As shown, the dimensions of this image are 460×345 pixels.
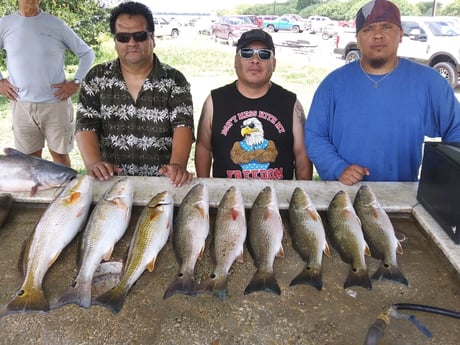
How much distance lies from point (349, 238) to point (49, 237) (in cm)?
145

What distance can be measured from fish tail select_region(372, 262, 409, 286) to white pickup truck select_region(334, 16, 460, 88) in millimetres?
10534

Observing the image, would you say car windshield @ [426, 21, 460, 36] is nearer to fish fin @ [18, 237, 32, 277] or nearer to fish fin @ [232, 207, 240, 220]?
→ fish fin @ [232, 207, 240, 220]

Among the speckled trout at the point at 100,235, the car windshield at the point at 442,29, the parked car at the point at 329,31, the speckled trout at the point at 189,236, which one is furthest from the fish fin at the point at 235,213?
the parked car at the point at 329,31

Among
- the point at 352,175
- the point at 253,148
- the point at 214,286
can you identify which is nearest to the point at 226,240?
the point at 214,286

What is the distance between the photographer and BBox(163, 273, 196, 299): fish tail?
1.77 metres

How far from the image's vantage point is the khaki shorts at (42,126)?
491 cm

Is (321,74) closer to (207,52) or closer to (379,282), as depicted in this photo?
(207,52)

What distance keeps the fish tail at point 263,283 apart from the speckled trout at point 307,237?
0.31 feet

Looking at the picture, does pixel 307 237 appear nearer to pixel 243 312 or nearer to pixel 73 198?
pixel 243 312

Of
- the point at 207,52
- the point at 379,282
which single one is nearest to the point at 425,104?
the point at 379,282

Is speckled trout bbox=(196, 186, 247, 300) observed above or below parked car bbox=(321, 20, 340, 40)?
below

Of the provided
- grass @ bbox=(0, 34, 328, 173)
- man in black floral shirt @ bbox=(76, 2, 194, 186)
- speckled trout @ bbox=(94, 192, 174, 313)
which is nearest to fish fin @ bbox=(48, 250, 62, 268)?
speckled trout @ bbox=(94, 192, 174, 313)

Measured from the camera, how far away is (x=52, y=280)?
1900mm

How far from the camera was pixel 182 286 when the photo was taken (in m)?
1.79
